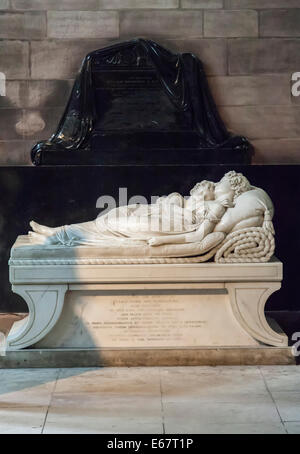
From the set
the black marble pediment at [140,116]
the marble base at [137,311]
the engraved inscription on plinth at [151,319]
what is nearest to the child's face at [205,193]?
the marble base at [137,311]

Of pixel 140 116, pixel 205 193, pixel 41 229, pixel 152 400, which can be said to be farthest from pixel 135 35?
pixel 152 400

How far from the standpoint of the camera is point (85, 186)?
9.98 meters

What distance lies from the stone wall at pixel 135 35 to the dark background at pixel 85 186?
237 mm

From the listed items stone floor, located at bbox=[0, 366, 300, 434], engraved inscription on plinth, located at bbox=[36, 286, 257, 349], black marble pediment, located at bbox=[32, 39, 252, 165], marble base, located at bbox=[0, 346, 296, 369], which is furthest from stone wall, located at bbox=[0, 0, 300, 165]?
stone floor, located at bbox=[0, 366, 300, 434]

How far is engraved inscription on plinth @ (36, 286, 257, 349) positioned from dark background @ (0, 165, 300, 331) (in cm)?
140

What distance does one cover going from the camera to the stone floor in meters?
7.32

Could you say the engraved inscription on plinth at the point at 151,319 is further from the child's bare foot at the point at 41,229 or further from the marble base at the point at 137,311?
the child's bare foot at the point at 41,229

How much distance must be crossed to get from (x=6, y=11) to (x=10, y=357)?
3232 mm

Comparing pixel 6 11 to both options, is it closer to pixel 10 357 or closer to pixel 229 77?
pixel 229 77

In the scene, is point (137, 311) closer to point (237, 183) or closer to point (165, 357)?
point (165, 357)

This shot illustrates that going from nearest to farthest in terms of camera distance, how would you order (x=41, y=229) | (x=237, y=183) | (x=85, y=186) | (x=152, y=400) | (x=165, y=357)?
(x=152, y=400), (x=165, y=357), (x=237, y=183), (x=41, y=229), (x=85, y=186)

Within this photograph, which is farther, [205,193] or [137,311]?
[205,193]

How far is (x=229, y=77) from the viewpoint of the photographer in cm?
1014

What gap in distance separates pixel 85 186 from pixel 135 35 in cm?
143
